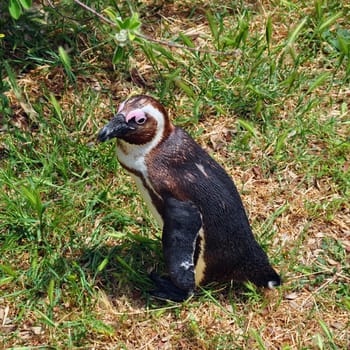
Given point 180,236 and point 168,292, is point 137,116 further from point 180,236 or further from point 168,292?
point 168,292

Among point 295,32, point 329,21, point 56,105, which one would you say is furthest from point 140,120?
point 329,21

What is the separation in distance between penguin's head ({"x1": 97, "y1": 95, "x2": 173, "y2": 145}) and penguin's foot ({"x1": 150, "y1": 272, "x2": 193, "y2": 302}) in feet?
2.33

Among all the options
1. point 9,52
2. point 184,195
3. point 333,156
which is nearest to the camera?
point 184,195

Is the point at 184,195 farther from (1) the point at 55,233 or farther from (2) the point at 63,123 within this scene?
(2) the point at 63,123

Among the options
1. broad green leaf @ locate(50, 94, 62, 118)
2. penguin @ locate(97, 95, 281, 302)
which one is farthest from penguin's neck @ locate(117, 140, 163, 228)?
broad green leaf @ locate(50, 94, 62, 118)

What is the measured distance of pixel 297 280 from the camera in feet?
10.9

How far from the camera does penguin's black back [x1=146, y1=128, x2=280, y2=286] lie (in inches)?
114

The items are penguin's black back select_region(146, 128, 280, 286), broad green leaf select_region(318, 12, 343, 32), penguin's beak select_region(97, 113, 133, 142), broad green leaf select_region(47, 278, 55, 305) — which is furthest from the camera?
broad green leaf select_region(318, 12, 343, 32)

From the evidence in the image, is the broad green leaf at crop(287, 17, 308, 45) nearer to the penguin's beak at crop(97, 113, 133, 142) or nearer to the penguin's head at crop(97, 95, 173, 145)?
the penguin's head at crop(97, 95, 173, 145)

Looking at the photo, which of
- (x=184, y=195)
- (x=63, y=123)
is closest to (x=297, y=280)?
(x=184, y=195)

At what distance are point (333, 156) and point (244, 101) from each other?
620 mm

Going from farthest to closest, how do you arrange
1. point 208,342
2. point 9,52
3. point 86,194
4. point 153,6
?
point 153,6, point 9,52, point 86,194, point 208,342

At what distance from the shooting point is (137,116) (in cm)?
281

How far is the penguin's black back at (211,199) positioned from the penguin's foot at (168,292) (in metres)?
0.14
